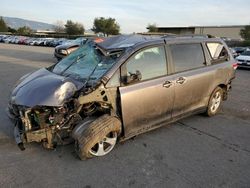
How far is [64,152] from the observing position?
3.91m

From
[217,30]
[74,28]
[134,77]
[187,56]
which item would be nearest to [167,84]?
[134,77]

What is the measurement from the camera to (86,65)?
4.41 metres

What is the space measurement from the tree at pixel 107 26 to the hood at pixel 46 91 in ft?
239

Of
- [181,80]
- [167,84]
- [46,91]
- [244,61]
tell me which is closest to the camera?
[46,91]

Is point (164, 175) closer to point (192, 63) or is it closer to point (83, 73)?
point (83, 73)

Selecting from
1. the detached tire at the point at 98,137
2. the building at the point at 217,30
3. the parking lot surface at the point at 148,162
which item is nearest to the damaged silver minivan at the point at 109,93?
the detached tire at the point at 98,137

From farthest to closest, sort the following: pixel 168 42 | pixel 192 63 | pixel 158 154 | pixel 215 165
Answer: pixel 192 63 < pixel 168 42 < pixel 158 154 < pixel 215 165

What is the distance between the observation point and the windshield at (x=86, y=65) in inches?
157

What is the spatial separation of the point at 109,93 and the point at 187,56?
1950 mm

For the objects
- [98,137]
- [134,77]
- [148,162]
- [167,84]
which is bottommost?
[148,162]

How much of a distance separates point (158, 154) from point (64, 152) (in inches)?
56.9

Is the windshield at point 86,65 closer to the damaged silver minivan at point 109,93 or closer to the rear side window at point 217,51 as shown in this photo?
the damaged silver minivan at point 109,93

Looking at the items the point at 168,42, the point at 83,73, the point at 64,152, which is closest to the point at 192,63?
the point at 168,42

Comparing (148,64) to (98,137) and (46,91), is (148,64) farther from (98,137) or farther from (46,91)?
(46,91)
